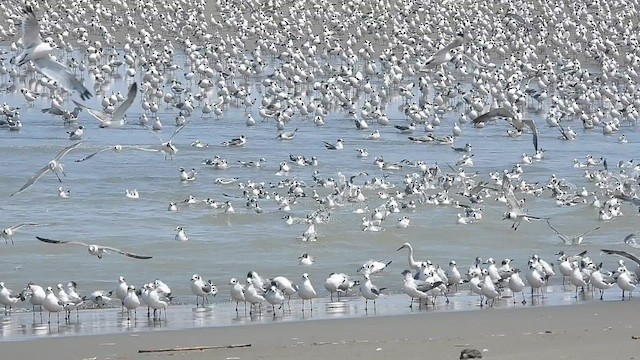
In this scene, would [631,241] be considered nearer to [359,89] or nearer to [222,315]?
[222,315]

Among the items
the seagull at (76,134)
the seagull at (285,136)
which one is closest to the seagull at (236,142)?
the seagull at (285,136)

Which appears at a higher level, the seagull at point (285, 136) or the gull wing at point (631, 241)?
the seagull at point (285, 136)

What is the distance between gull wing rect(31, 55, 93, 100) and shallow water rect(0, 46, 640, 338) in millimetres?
1961

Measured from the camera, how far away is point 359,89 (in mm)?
31531

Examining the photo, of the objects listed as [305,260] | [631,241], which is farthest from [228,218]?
[631,241]

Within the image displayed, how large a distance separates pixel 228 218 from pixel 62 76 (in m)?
5.46

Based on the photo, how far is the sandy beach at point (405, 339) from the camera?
10.5 m

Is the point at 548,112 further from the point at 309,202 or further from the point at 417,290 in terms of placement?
the point at 417,290

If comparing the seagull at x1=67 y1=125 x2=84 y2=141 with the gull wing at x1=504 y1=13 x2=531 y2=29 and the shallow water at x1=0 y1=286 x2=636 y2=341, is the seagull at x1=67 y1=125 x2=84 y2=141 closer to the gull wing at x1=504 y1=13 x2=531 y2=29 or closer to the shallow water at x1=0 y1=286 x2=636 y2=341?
the shallow water at x1=0 y1=286 x2=636 y2=341

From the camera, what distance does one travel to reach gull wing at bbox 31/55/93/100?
13.5 meters

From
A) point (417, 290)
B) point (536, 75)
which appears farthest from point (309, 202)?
point (536, 75)

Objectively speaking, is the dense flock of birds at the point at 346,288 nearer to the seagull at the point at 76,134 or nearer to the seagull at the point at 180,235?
the seagull at the point at 180,235

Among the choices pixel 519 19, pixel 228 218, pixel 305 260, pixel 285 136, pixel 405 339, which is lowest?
pixel 405 339

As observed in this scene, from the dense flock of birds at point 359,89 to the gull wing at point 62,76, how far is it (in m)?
0.02
